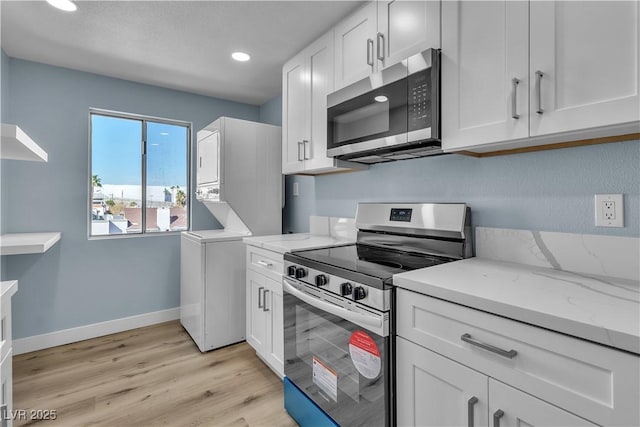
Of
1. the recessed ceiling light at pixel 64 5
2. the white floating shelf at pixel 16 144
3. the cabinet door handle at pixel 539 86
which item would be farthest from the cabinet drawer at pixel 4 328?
the cabinet door handle at pixel 539 86

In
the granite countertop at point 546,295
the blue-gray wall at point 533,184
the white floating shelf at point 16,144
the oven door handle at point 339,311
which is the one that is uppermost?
the white floating shelf at point 16,144

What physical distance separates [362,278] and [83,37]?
Answer: 254 cm

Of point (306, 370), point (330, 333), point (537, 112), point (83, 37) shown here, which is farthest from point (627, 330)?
point (83, 37)

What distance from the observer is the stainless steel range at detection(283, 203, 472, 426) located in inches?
50.5

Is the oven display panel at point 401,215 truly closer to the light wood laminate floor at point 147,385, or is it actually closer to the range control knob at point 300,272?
the range control knob at point 300,272

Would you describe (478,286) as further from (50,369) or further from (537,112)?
(50,369)

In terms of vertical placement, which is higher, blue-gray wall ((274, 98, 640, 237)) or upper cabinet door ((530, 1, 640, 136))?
upper cabinet door ((530, 1, 640, 136))

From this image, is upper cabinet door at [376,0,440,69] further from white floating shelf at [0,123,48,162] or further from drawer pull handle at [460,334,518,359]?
white floating shelf at [0,123,48,162]

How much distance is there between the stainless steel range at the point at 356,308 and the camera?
128cm

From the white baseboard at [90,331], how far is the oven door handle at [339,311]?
6.89ft

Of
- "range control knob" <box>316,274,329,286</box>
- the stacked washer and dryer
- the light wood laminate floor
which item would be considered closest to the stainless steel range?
"range control knob" <box>316,274,329,286</box>

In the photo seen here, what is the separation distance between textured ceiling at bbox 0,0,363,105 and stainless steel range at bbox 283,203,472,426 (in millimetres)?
1305

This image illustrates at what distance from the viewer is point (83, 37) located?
224 centimetres

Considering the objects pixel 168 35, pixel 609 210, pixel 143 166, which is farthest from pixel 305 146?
pixel 143 166
